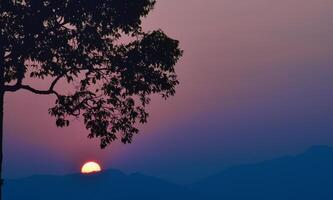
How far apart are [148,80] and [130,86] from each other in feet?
2.81

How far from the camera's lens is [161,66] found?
2770 centimetres

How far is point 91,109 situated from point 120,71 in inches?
86.6

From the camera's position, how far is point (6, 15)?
2520 centimetres

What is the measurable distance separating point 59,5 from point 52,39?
4.79ft

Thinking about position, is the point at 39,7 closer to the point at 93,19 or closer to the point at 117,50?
the point at 93,19

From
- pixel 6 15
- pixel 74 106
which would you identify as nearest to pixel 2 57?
pixel 6 15

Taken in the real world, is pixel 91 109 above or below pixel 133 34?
below

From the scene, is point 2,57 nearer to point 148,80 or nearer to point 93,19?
point 93,19

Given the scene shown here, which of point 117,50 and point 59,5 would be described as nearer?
point 59,5

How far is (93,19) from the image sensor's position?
86.5ft

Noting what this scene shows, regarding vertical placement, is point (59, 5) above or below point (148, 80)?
above

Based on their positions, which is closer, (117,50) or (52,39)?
(52,39)

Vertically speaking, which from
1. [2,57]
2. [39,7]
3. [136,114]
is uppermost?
[39,7]

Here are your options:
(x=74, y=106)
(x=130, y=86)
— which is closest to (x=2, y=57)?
(x=74, y=106)
